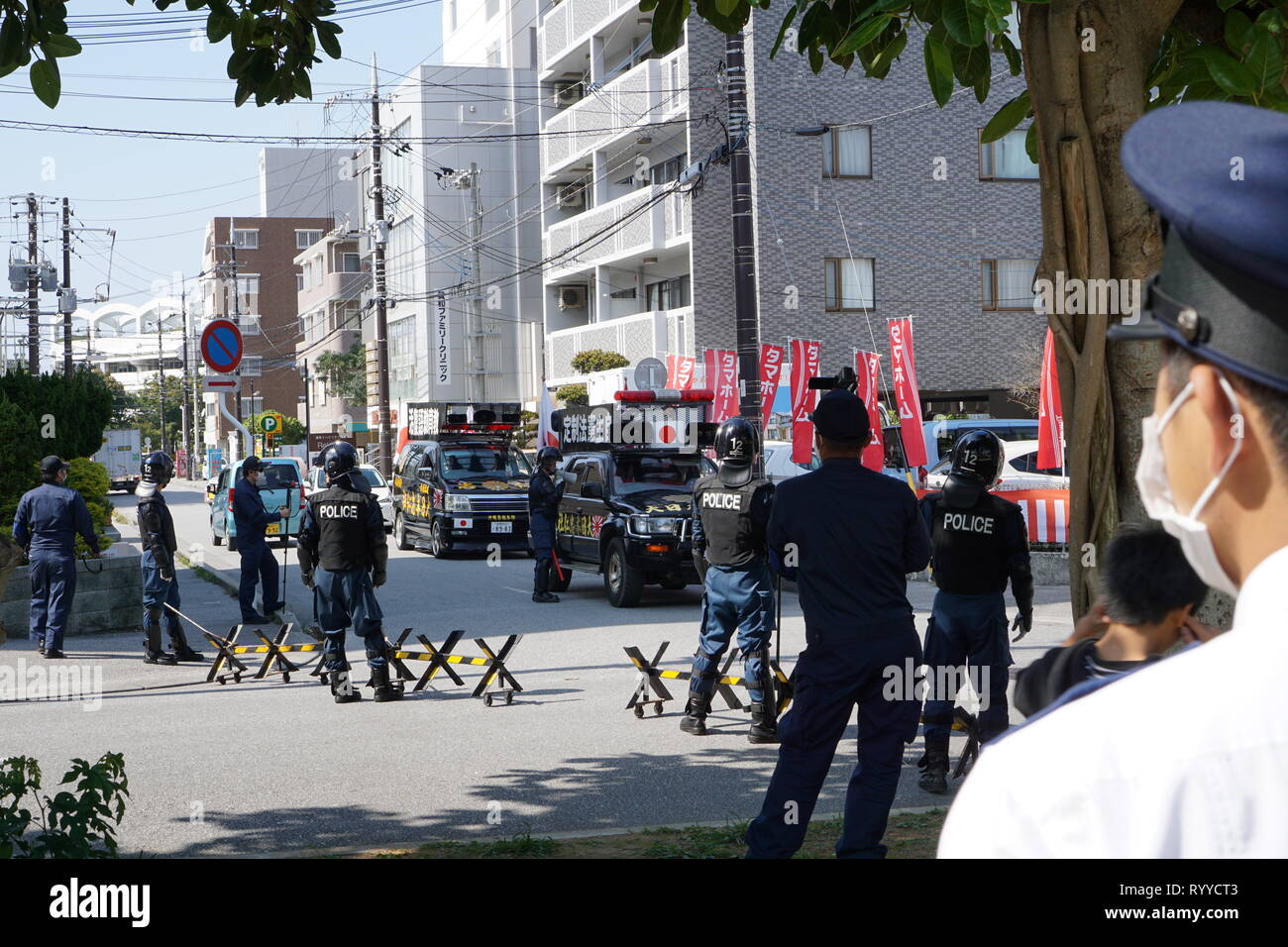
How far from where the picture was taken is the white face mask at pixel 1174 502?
1168 mm

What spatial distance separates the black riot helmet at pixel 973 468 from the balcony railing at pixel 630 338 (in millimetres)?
24674

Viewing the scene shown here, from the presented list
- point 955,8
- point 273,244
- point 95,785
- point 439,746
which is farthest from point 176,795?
point 273,244

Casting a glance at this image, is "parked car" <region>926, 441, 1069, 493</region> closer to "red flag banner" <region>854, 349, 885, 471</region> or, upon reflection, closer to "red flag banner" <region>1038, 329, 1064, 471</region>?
"red flag banner" <region>1038, 329, 1064, 471</region>

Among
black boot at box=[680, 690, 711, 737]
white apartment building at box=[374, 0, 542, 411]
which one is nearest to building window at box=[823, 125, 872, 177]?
white apartment building at box=[374, 0, 542, 411]

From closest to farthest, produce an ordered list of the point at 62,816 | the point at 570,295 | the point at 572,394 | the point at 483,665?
1. the point at 62,816
2. the point at 483,665
3. the point at 572,394
4. the point at 570,295

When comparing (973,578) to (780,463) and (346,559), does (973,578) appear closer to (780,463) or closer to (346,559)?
(346,559)

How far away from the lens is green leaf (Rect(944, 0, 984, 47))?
3.39 meters

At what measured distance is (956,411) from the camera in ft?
110

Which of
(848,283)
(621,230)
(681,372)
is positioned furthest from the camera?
(621,230)

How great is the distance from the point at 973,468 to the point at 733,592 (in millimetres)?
1993

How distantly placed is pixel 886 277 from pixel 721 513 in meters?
25.2

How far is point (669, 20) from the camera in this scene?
500 cm

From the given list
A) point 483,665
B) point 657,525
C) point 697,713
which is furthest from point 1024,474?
point 697,713

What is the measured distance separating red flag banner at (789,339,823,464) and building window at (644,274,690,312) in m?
14.8
